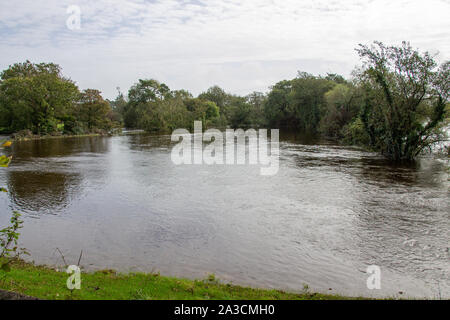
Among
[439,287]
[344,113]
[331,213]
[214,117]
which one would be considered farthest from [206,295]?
[214,117]

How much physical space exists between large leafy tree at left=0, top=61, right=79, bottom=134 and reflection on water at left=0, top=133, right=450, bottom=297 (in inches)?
1277

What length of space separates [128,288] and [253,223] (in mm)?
5637

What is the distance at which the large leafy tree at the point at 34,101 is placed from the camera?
47625 millimetres

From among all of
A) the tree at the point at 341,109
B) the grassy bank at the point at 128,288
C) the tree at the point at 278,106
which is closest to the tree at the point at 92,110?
the tree at the point at 278,106

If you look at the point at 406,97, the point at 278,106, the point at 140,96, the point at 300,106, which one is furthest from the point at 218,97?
the point at 406,97

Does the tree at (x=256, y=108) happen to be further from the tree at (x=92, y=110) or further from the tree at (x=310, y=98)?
the tree at (x=92, y=110)

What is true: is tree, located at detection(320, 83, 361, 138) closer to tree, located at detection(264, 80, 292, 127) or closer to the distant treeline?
the distant treeline

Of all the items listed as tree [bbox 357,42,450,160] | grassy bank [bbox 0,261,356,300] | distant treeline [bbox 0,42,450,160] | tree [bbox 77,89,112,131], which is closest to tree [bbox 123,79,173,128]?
distant treeline [bbox 0,42,450,160]

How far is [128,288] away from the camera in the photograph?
5660mm

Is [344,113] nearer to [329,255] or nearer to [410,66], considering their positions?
[410,66]

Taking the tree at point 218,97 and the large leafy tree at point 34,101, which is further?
the tree at point 218,97

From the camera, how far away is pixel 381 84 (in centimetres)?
2278

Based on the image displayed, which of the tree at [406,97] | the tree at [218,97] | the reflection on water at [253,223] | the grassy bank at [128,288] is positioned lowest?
the reflection on water at [253,223]

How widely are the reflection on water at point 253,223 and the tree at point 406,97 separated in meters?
4.06
